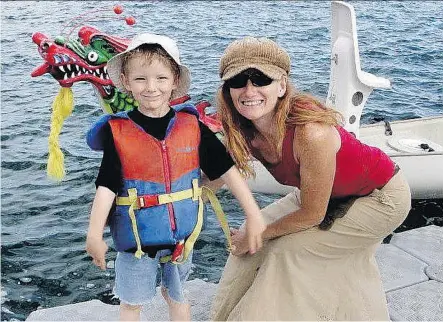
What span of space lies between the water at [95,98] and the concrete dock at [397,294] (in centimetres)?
95

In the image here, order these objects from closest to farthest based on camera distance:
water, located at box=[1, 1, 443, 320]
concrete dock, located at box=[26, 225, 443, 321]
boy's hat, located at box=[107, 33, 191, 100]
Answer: boy's hat, located at box=[107, 33, 191, 100]
concrete dock, located at box=[26, 225, 443, 321]
water, located at box=[1, 1, 443, 320]

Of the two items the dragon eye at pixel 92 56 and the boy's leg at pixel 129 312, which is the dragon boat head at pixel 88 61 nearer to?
the dragon eye at pixel 92 56

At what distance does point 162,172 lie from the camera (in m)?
2.57

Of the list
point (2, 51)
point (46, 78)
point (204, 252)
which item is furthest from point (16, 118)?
point (204, 252)

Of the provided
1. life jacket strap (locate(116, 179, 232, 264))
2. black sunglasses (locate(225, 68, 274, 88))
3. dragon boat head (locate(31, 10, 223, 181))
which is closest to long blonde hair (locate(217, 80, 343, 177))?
black sunglasses (locate(225, 68, 274, 88))

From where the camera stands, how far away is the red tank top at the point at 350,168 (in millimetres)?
2746

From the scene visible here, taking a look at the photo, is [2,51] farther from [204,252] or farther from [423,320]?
[423,320]

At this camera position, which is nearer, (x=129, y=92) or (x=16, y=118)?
(x=129, y=92)

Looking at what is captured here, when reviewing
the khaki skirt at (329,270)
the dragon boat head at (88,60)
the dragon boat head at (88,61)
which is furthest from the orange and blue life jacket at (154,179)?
the dragon boat head at (88,60)

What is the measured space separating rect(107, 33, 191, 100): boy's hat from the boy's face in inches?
2.1

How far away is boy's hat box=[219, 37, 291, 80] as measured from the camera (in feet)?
8.49

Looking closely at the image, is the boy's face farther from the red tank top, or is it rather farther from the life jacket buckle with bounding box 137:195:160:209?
the red tank top

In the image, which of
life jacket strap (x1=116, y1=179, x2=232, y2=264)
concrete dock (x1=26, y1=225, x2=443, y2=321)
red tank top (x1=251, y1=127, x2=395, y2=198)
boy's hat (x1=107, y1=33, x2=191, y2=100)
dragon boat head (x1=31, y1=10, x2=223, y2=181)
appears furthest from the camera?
dragon boat head (x1=31, y1=10, x2=223, y2=181)

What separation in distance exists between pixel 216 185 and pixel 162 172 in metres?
0.36
